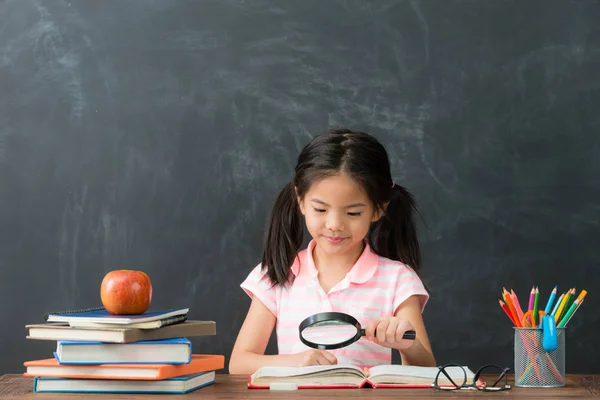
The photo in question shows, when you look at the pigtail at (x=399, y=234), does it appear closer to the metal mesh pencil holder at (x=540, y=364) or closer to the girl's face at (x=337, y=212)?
the girl's face at (x=337, y=212)

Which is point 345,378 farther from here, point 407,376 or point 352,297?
point 352,297

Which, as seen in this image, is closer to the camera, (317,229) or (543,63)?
(317,229)

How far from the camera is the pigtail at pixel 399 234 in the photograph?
80.0 inches

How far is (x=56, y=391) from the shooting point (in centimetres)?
140

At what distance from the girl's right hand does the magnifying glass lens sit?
2 centimetres

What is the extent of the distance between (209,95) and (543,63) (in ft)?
3.28

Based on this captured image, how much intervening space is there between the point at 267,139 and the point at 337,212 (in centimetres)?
75

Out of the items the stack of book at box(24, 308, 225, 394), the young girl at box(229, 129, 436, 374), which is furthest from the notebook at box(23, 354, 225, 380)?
the young girl at box(229, 129, 436, 374)

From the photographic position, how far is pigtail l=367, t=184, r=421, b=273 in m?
2.03

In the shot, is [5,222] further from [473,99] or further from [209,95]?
[473,99]

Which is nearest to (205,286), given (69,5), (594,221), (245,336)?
(245,336)

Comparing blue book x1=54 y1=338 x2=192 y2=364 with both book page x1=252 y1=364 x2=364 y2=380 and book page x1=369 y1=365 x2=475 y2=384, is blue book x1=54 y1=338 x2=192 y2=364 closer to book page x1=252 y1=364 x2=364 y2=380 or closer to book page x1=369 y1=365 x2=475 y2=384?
book page x1=252 y1=364 x2=364 y2=380

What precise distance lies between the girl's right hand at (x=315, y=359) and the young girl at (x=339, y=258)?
13 centimetres

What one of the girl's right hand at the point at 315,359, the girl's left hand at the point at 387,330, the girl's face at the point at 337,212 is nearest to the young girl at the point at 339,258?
the girl's face at the point at 337,212
